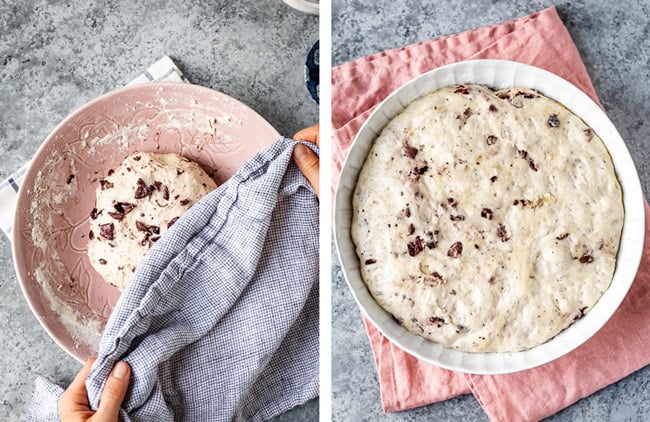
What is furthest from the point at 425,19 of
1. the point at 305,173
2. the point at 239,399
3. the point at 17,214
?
the point at 17,214

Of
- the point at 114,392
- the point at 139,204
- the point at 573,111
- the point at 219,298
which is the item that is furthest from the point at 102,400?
the point at 573,111

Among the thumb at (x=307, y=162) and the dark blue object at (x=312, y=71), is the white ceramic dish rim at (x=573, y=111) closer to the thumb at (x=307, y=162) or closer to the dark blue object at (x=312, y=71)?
the thumb at (x=307, y=162)

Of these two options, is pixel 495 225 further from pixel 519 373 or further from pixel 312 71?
pixel 312 71

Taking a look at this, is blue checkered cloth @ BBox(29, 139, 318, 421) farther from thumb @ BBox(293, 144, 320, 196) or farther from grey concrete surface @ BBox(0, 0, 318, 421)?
grey concrete surface @ BBox(0, 0, 318, 421)

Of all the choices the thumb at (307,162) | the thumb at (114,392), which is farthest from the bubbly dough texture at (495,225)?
the thumb at (114,392)

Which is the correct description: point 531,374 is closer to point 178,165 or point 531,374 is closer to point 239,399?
point 239,399

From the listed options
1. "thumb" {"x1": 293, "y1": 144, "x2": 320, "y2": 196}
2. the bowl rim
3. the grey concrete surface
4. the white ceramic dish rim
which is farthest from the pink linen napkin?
the grey concrete surface
